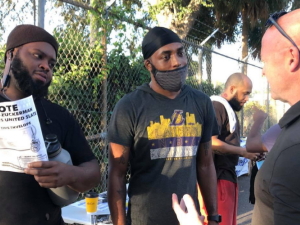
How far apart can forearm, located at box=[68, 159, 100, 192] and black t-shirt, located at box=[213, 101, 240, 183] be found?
1.93 metres

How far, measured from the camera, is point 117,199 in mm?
2066

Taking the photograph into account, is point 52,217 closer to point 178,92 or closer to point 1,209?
point 1,209

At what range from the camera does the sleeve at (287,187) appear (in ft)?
3.16

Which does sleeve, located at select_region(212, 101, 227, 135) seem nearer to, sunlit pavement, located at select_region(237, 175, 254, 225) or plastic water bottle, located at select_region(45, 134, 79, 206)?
plastic water bottle, located at select_region(45, 134, 79, 206)

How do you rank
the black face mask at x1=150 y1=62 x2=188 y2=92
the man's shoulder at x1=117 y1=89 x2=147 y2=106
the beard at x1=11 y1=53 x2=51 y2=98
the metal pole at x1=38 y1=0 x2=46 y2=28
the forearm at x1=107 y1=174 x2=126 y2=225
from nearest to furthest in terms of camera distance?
1. the beard at x1=11 y1=53 x2=51 y2=98
2. the forearm at x1=107 y1=174 x2=126 y2=225
3. the man's shoulder at x1=117 y1=89 x2=147 y2=106
4. the black face mask at x1=150 y1=62 x2=188 y2=92
5. the metal pole at x1=38 y1=0 x2=46 y2=28

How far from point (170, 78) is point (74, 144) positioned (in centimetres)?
89

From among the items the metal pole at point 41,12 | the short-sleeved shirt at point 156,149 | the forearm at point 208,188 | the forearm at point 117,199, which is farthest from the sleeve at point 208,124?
the metal pole at point 41,12

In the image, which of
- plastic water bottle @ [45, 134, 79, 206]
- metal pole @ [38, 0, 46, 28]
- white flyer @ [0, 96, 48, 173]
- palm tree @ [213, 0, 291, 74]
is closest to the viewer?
white flyer @ [0, 96, 48, 173]

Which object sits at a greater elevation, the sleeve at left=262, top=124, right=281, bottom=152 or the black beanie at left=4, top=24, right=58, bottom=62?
the black beanie at left=4, top=24, right=58, bottom=62

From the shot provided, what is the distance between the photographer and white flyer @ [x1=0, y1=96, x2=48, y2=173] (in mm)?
1413

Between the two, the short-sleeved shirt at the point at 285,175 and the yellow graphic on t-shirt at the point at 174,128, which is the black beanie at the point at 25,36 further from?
the short-sleeved shirt at the point at 285,175

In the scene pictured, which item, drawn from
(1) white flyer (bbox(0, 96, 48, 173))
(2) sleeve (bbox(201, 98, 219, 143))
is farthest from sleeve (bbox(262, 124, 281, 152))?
(1) white flyer (bbox(0, 96, 48, 173))

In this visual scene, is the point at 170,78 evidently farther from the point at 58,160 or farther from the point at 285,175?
the point at 285,175

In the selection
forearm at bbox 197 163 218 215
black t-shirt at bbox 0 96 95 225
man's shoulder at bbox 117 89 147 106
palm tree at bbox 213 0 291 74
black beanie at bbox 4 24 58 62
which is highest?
palm tree at bbox 213 0 291 74
